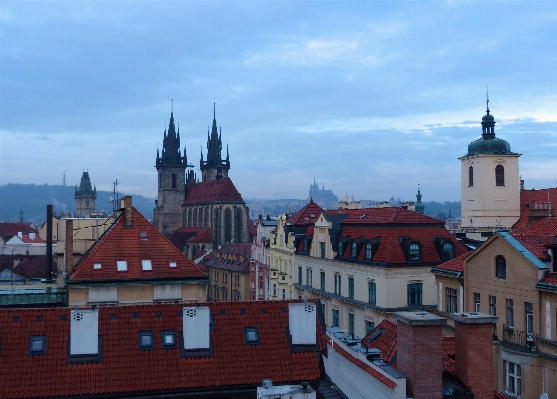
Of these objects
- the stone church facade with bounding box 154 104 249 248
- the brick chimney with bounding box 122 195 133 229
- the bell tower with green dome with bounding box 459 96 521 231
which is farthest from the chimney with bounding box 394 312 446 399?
the stone church facade with bounding box 154 104 249 248

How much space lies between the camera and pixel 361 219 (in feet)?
149

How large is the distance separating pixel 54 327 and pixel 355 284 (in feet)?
82.5

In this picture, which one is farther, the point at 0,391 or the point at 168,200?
the point at 168,200

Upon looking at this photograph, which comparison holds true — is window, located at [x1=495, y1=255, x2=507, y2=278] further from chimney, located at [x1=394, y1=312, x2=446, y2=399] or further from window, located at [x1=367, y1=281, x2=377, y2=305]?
chimney, located at [x1=394, y1=312, x2=446, y2=399]

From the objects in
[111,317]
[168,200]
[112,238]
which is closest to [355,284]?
[112,238]

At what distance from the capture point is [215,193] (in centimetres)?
13950

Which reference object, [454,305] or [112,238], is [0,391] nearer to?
[112,238]

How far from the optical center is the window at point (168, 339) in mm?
20859

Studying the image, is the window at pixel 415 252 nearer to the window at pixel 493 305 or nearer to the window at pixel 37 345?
the window at pixel 493 305

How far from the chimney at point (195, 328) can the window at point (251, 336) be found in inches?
56.6

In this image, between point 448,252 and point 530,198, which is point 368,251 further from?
point 530,198

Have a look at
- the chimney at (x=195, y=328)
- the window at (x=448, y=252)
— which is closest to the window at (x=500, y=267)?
the window at (x=448, y=252)

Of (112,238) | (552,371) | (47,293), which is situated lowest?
(552,371)

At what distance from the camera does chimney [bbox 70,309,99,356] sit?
20.0 meters
